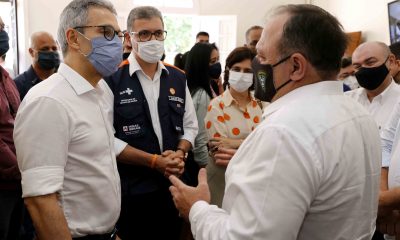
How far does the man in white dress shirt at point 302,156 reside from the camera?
949 millimetres

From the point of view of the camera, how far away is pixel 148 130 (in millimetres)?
2191

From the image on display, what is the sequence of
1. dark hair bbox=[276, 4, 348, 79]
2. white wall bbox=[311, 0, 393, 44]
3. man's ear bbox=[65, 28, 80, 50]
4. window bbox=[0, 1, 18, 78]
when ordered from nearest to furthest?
dark hair bbox=[276, 4, 348, 79] < man's ear bbox=[65, 28, 80, 50] < white wall bbox=[311, 0, 393, 44] < window bbox=[0, 1, 18, 78]

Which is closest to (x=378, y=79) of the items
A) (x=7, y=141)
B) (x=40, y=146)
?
(x=40, y=146)

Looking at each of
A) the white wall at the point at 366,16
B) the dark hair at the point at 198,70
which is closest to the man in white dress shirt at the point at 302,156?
the dark hair at the point at 198,70

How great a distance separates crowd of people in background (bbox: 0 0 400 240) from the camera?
98 centimetres

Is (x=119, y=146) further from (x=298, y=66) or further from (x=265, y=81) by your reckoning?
(x=298, y=66)

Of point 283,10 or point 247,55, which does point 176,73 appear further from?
point 283,10

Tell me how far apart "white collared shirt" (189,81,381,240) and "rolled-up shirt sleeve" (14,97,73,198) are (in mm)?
493

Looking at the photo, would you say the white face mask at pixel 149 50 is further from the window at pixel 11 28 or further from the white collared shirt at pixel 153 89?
the window at pixel 11 28

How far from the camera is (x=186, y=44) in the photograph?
309 inches

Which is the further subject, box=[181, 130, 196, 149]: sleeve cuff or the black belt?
box=[181, 130, 196, 149]: sleeve cuff

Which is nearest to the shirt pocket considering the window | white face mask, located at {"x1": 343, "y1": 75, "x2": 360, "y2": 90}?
white face mask, located at {"x1": 343, "y1": 75, "x2": 360, "y2": 90}

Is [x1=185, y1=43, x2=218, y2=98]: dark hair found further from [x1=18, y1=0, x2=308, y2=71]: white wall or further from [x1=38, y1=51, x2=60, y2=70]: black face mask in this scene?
[x1=18, y1=0, x2=308, y2=71]: white wall

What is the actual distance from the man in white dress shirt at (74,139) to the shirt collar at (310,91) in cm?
68
